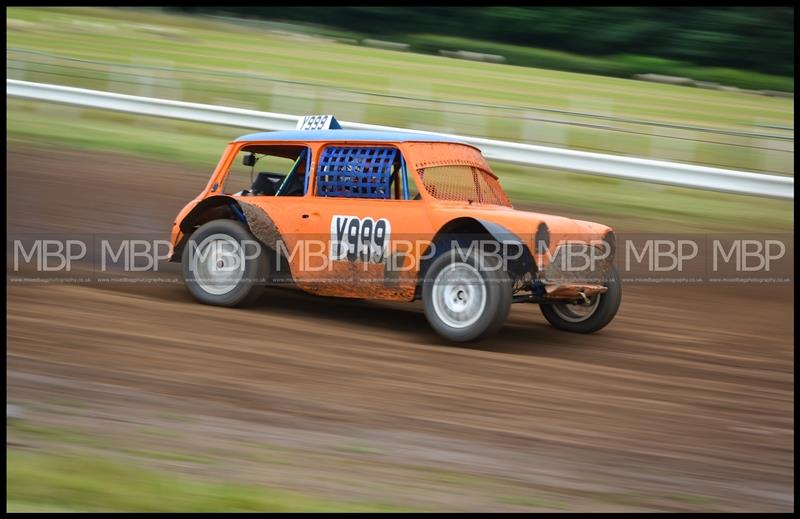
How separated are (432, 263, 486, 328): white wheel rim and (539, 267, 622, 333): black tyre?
4.20 feet

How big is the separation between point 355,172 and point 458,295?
56.3 inches

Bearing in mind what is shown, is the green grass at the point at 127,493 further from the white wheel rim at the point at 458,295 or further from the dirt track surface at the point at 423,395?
the white wheel rim at the point at 458,295

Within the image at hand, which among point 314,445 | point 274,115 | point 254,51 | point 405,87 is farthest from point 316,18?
point 314,445

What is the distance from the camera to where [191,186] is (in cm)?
1446

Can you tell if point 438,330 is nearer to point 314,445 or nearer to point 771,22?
point 314,445

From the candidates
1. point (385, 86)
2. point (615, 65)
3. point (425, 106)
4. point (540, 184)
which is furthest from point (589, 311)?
point (615, 65)

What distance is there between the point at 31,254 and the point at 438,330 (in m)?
5.13

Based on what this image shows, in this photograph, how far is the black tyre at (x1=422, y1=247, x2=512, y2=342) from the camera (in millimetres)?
7523

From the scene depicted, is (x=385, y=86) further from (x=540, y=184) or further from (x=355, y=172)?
(x=355, y=172)

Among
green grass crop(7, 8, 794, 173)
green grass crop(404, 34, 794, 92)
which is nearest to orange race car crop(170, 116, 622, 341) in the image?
green grass crop(7, 8, 794, 173)

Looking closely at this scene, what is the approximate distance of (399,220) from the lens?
8078 mm

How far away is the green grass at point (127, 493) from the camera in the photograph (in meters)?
4.61

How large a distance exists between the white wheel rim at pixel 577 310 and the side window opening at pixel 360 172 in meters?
1.68

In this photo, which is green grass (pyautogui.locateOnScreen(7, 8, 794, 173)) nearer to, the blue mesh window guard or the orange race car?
the orange race car
